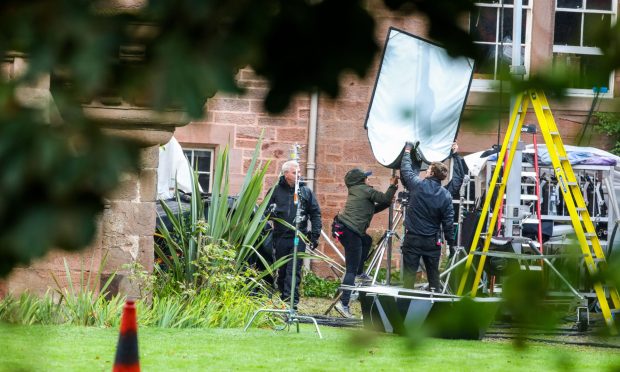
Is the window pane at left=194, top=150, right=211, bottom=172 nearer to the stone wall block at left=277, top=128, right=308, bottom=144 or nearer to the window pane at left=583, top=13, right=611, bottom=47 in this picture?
the stone wall block at left=277, top=128, right=308, bottom=144

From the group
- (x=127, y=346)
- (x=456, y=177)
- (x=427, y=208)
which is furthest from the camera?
(x=456, y=177)

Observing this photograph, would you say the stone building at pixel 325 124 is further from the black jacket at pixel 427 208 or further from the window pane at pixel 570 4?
the black jacket at pixel 427 208

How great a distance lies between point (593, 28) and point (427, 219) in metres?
11.3

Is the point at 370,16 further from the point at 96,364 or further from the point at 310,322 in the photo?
the point at 310,322

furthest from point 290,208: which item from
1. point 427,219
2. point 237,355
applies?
point 237,355

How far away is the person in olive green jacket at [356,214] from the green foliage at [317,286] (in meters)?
2.36

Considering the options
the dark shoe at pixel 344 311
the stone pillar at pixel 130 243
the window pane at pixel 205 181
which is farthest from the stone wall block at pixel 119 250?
the window pane at pixel 205 181

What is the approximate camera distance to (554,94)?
121 centimetres

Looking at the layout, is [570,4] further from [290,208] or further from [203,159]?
[290,208]

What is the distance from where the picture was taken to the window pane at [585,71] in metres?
1.21

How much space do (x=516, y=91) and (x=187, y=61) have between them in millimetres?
372

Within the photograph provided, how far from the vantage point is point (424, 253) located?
40.9 ft

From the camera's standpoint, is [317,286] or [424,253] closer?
[424,253]

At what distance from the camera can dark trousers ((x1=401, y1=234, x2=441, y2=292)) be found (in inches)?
490
